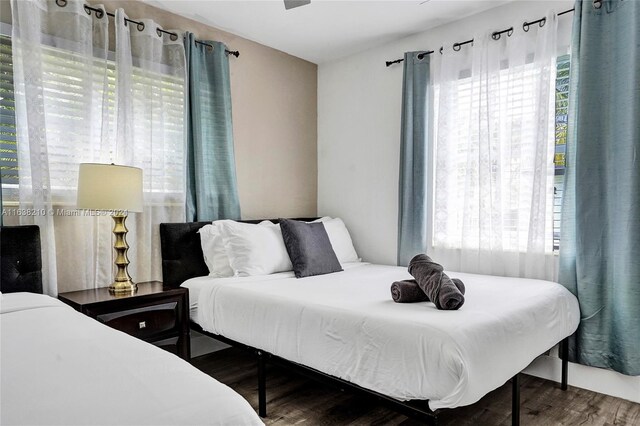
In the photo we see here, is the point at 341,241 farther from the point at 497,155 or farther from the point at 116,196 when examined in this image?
the point at 116,196

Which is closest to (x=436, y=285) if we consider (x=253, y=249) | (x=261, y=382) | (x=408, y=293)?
(x=408, y=293)

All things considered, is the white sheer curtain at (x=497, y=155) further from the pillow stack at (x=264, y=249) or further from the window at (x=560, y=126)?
the pillow stack at (x=264, y=249)

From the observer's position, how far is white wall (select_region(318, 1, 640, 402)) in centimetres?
365

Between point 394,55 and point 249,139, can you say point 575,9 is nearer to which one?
point 394,55

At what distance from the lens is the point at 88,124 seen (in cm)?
258

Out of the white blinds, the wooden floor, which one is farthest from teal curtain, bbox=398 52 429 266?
the white blinds

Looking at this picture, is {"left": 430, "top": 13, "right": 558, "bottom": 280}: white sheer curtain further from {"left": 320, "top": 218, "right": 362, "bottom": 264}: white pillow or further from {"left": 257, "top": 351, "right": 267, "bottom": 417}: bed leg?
{"left": 257, "top": 351, "right": 267, "bottom": 417}: bed leg

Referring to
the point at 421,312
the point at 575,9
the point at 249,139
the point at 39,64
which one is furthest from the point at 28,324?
the point at 575,9

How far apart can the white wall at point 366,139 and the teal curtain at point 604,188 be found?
3.10 feet

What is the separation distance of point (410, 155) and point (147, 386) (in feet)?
9.41

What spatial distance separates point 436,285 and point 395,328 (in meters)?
0.38

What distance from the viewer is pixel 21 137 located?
91.0 inches

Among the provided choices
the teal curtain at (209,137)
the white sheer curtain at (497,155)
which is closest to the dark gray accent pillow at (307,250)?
the teal curtain at (209,137)

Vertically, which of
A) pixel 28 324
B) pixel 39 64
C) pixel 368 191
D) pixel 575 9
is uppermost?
pixel 575 9
